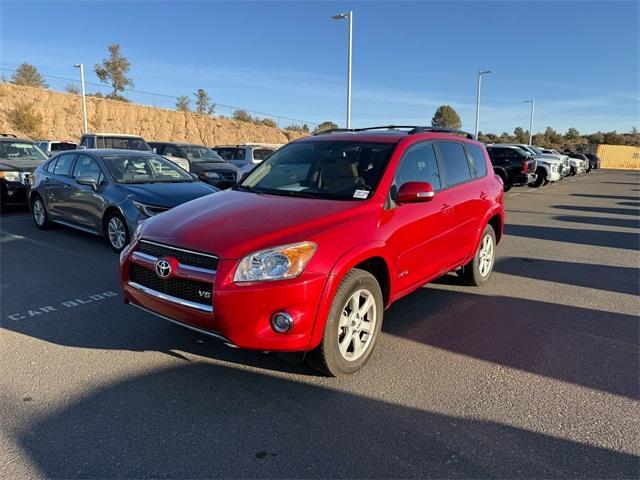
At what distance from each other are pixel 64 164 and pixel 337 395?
7685mm

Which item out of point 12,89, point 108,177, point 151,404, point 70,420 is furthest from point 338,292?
point 12,89

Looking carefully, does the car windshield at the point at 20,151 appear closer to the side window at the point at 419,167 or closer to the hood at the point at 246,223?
the hood at the point at 246,223

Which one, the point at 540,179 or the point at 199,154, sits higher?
the point at 199,154

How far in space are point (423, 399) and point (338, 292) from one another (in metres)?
0.93

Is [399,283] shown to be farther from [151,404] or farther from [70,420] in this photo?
[70,420]

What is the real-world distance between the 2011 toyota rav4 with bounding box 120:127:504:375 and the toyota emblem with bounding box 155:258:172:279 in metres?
0.01

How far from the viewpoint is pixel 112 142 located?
1614 cm

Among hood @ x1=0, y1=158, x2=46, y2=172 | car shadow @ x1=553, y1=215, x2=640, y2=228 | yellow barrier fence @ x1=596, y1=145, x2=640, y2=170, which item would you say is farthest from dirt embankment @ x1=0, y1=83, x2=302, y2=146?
car shadow @ x1=553, y1=215, x2=640, y2=228

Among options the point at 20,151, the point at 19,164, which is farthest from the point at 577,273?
the point at 20,151

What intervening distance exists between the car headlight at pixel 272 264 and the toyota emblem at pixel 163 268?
1.94ft

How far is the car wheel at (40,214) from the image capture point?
359 inches

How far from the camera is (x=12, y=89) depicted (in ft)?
146

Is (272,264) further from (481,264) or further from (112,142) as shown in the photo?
(112,142)

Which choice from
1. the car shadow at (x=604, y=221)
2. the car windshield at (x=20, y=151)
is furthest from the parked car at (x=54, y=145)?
the car shadow at (x=604, y=221)
